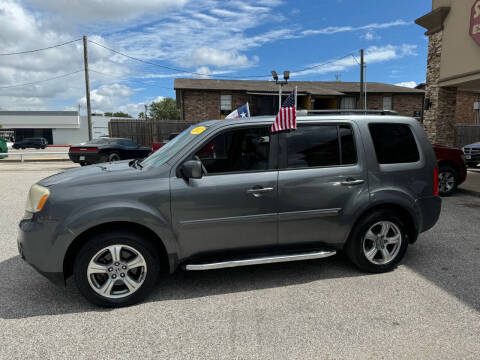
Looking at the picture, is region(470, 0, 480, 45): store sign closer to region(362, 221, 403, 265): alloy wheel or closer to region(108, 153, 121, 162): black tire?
region(362, 221, 403, 265): alloy wheel

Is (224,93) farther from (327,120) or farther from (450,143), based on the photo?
(327,120)

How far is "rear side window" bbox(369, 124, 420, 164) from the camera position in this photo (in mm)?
3932

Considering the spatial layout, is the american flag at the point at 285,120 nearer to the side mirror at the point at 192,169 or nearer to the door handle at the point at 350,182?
the door handle at the point at 350,182

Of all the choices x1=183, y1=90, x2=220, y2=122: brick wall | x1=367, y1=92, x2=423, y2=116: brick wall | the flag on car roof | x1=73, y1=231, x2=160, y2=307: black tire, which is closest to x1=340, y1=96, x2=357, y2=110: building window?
x1=367, y1=92, x2=423, y2=116: brick wall

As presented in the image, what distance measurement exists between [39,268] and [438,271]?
4209mm

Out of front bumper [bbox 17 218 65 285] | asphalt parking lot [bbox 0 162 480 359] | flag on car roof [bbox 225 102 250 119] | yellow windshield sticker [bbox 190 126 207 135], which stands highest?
flag on car roof [bbox 225 102 250 119]

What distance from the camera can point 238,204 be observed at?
3.40m

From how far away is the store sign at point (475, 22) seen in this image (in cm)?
1048

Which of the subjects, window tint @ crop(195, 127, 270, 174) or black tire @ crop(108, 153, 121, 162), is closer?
window tint @ crop(195, 127, 270, 174)

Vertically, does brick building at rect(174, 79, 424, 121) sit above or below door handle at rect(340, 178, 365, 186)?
above

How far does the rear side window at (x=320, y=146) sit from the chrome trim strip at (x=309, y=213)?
48 centimetres

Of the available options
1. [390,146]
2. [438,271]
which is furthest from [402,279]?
[390,146]

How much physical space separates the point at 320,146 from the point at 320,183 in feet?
1.37

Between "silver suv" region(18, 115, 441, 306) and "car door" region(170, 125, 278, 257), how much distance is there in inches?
0.4
